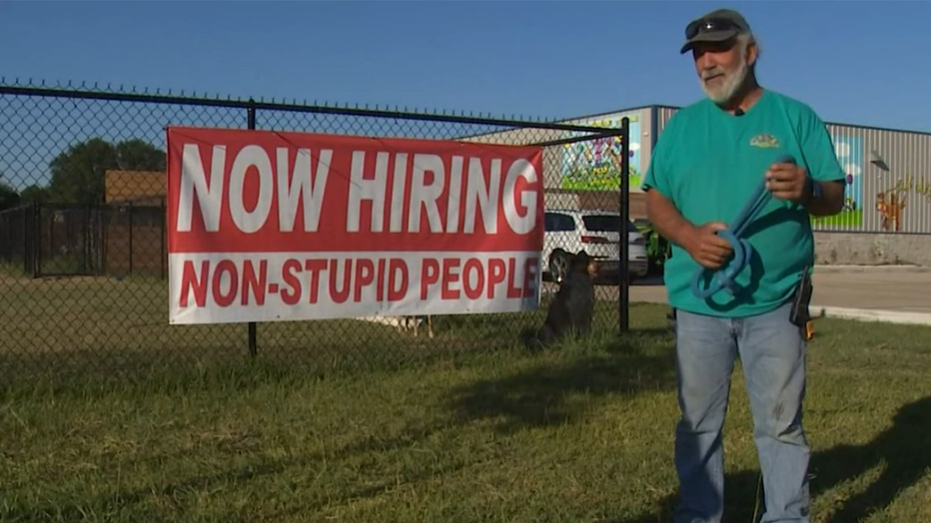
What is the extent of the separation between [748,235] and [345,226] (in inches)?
146

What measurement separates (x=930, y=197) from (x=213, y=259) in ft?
109

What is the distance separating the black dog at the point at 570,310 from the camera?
25.2 ft

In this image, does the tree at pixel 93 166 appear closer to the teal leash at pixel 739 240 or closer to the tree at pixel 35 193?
the tree at pixel 35 193

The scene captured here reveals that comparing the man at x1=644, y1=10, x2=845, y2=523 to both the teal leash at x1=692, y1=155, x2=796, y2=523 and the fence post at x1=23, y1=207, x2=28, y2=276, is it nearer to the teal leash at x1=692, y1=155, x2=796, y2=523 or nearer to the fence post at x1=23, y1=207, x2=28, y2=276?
the teal leash at x1=692, y1=155, x2=796, y2=523

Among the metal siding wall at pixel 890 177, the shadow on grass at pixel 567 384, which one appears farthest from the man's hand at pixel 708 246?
the metal siding wall at pixel 890 177

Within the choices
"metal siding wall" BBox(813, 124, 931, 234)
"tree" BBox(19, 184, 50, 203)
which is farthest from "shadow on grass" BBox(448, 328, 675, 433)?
"metal siding wall" BBox(813, 124, 931, 234)

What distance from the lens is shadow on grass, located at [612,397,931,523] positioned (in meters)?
3.82

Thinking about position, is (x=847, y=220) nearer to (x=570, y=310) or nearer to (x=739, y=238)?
(x=570, y=310)

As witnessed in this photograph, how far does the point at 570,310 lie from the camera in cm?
793

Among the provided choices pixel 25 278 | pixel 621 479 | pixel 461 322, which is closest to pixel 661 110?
pixel 25 278

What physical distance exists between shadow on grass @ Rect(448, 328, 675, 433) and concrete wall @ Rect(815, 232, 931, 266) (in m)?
23.3

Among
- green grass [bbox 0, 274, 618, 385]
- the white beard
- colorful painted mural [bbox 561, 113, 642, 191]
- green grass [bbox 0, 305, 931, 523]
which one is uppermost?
colorful painted mural [bbox 561, 113, 642, 191]

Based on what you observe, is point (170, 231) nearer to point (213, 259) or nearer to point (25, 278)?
point (213, 259)

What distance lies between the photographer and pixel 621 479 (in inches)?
163
